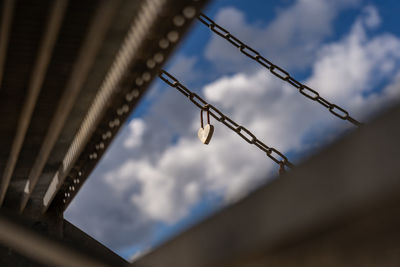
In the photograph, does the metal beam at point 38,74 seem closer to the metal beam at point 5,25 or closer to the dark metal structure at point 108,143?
the dark metal structure at point 108,143

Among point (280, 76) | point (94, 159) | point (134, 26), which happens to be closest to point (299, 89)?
point (280, 76)

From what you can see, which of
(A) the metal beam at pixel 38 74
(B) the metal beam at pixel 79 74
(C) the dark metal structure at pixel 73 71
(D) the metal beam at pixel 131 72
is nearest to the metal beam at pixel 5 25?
(C) the dark metal structure at pixel 73 71

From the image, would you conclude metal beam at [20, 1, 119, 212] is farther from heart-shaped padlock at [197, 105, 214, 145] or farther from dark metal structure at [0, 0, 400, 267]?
heart-shaped padlock at [197, 105, 214, 145]

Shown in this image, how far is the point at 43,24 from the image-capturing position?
3.63 m

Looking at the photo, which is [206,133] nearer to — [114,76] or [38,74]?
[114,76]

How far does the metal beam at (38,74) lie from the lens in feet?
11.1

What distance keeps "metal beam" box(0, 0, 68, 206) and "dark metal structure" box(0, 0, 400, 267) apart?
0.01m

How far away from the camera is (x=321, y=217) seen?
1904mm

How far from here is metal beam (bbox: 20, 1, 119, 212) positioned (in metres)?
3.36

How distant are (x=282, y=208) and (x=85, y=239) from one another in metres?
6.63

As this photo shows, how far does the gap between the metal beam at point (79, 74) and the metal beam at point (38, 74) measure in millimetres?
197

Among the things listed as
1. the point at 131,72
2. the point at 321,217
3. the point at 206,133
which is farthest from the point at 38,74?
the point at 321,217

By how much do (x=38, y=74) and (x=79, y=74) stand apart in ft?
0.96

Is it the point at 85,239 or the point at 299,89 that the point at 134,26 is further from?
the point at 85,239
